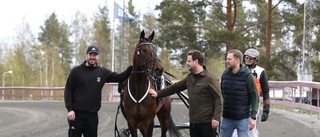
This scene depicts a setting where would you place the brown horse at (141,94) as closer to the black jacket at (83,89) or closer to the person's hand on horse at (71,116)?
the black jacket at (83,89)

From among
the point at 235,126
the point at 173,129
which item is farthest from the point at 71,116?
the point at 173,129

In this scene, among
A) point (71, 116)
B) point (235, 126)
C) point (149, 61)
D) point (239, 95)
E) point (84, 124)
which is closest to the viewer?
point (239, 95)

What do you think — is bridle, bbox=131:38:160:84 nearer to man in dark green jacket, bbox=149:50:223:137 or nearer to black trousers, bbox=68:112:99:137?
black trousers, bbox=68:112:99:137

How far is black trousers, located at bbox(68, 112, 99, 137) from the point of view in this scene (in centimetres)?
600

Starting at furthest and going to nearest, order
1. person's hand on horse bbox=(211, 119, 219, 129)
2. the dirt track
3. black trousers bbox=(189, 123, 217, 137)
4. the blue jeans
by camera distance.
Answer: the dirt track < the blue jeans < black trousers bbox=(189, 123, 217, 137) < person's hand on horse bbox=(211, 119, 219, 129)

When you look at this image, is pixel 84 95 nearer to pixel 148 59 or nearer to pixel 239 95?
pixel 148 59

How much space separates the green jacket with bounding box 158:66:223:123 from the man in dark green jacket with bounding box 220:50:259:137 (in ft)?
1.37

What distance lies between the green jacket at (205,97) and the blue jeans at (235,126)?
0.58m

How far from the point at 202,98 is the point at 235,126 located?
778 mm

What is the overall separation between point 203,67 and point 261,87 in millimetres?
1630

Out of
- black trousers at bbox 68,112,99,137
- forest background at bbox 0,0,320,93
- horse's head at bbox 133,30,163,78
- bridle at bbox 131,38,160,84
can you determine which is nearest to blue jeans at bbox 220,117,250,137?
horse's head at bbox 133,30,163,78

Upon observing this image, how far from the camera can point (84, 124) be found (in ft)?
20.0

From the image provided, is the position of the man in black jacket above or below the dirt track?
above

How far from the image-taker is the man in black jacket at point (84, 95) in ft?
19.5
